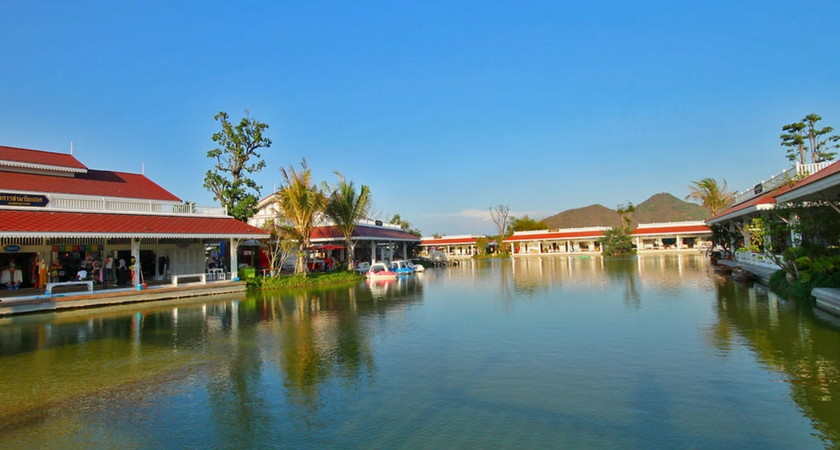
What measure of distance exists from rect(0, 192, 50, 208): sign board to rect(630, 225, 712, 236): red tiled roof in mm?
56153

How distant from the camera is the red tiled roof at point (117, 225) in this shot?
52.4 feet

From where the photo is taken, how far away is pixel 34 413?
6.13 m

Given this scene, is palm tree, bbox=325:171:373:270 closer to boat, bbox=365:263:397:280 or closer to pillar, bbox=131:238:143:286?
boat, bbox=365:263:397:280

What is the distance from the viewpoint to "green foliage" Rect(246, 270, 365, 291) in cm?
2223

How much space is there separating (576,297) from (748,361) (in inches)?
342

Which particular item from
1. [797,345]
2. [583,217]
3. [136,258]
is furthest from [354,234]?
[583,217]

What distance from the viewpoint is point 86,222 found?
1752 cm

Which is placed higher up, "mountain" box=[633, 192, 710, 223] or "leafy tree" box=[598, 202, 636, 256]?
"mountain" box=[633, 192, 710, 223]

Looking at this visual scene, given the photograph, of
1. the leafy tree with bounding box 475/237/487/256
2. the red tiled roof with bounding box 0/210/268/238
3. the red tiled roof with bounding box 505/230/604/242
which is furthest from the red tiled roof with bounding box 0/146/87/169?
the red tiled roof with bounding box 505/230/604/242

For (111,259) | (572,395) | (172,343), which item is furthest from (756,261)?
(111,259)

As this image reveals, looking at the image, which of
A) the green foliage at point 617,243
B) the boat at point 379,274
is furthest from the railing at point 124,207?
the green foliage at point 617,243

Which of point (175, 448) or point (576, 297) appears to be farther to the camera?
point (576, 297)

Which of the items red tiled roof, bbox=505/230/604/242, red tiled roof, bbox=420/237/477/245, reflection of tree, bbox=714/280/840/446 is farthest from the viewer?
red tiled roof, bbox=420/237/477/245

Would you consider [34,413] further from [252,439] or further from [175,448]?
[252,439]
